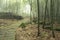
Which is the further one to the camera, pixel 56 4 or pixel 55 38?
pixel 56 4

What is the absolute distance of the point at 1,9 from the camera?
88.3 feet

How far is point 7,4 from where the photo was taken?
27.5 metres

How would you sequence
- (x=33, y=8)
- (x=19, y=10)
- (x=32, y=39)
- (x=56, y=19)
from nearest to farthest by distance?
(x=32, y=39), (x=56, y=19), (x=33, y=8), (x=19, y=10)

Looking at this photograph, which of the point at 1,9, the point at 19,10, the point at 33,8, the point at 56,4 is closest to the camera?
the point at 56,4

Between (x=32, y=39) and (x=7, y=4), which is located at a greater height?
(x=7, y=4)

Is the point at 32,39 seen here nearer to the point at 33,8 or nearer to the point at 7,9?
the point at 33,8

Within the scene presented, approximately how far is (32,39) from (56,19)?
330 inches

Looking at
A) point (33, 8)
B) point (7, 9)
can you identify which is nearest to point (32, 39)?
point (33, 8)

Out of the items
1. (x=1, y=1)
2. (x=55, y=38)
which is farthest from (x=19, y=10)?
(x=55, y=38)

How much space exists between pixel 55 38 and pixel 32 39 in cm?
135

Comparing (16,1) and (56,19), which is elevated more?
(16,1)

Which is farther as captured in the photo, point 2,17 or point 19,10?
point 19,10

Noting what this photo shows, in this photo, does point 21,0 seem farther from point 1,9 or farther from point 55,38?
point 55,38

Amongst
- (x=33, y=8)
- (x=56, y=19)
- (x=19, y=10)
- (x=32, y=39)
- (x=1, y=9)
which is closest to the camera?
(x=32, y=39)
